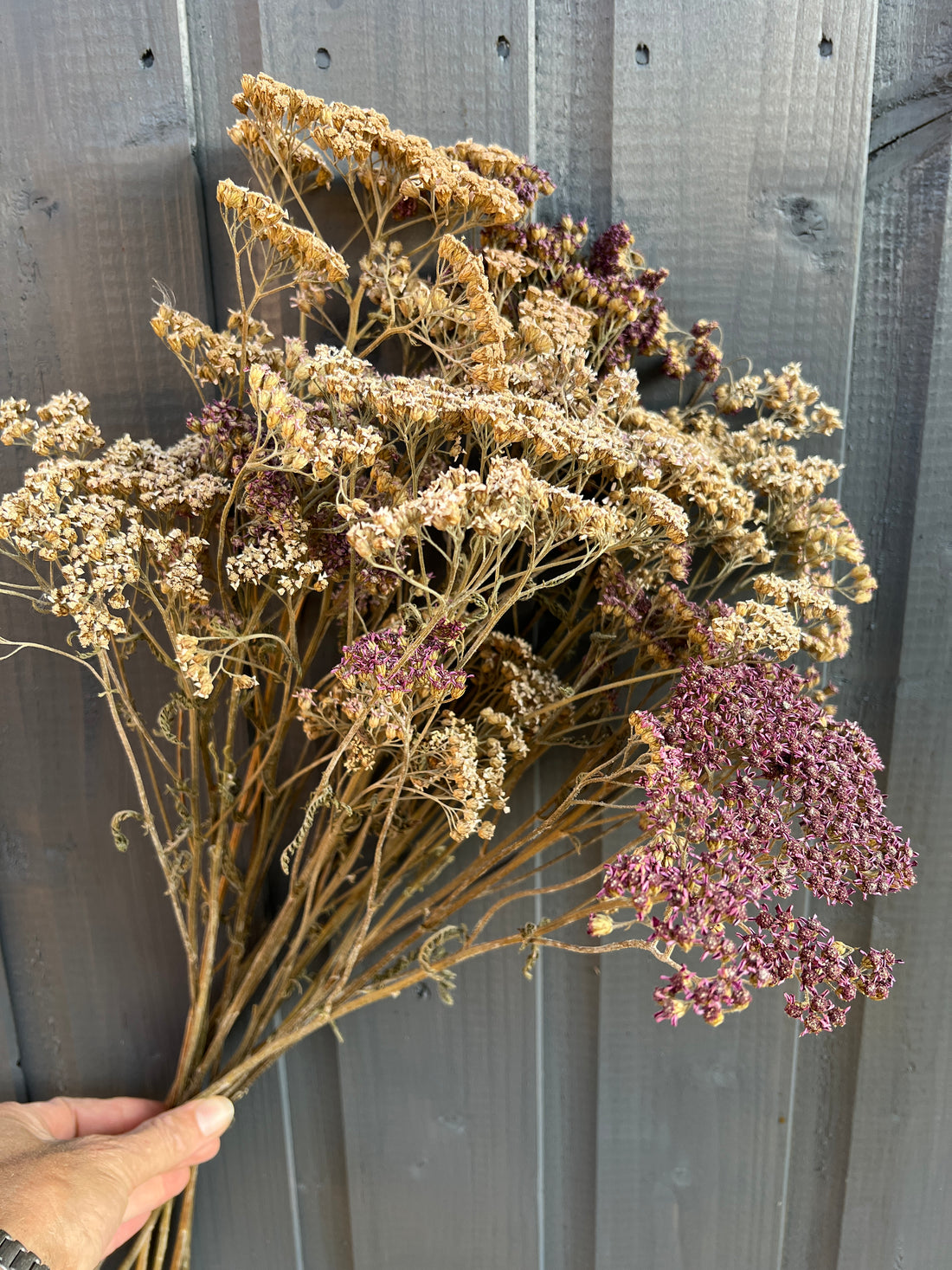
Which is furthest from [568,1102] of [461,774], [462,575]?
[462,575]

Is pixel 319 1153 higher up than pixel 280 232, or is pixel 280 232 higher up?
pixel 280 232

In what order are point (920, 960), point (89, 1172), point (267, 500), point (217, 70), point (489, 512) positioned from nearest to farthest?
point (489, 512), point (267, 500), point (89, 1172), point (217, 70), point (920, 960)

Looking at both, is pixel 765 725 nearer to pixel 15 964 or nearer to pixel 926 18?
pixel 926 18

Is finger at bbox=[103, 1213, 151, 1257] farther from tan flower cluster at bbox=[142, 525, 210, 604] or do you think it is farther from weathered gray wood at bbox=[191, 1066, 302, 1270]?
tan flower cluster at bbox=[142, 525, 210, 604]

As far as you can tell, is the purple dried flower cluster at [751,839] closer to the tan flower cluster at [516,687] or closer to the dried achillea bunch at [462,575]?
the dried achillea bunch at [462,575]

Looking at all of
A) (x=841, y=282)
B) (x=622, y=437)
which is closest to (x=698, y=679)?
(x=622, y=437)

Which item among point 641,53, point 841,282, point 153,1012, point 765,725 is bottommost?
point 153,1012

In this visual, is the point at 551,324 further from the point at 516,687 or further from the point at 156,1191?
the point at 156,1191
